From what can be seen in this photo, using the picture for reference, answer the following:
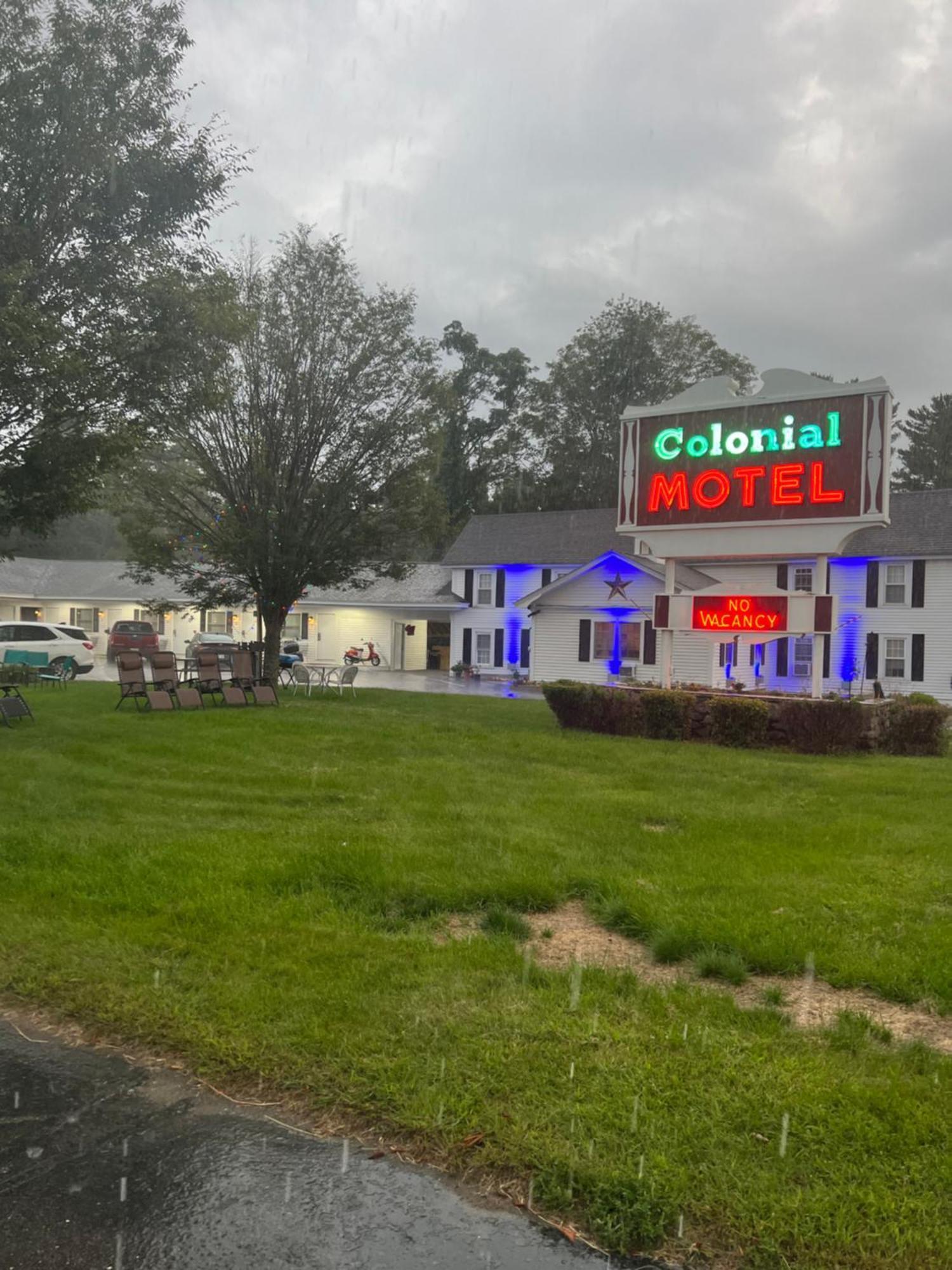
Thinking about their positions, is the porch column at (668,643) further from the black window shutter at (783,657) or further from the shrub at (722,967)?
the black window shutter at (783,657)

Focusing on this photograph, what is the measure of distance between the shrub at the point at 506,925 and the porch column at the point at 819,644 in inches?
448

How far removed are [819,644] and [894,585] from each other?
14913 mm

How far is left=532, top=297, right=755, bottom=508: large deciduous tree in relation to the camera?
157 feet

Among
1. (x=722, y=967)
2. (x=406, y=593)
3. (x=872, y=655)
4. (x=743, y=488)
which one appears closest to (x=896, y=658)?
(x=872, y=655)

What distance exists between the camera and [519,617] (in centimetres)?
3534

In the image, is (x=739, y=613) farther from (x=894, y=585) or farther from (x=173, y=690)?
(x=894, y=585)

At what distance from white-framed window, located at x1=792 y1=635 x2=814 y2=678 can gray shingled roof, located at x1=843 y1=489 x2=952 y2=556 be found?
3093mm

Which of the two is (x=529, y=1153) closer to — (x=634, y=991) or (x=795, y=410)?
(x=634, y=991)

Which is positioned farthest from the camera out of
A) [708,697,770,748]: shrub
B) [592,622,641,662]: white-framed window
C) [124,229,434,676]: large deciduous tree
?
[592,622,641,662]: white-framed window

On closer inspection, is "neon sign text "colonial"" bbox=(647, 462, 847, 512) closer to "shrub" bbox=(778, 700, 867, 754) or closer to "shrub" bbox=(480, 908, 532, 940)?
"shrub" bbox=(778, 700, 867, 754)

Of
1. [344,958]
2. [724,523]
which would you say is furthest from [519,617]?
[344,958]

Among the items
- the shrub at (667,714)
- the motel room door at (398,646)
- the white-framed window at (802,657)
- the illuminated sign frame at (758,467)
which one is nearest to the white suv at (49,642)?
the motel room door at (398,646)

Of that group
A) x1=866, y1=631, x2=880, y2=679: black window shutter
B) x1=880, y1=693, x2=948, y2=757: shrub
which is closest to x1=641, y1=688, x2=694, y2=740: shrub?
x1=880, y1=693, x2=948, y2=757: shrub

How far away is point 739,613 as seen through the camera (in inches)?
639
